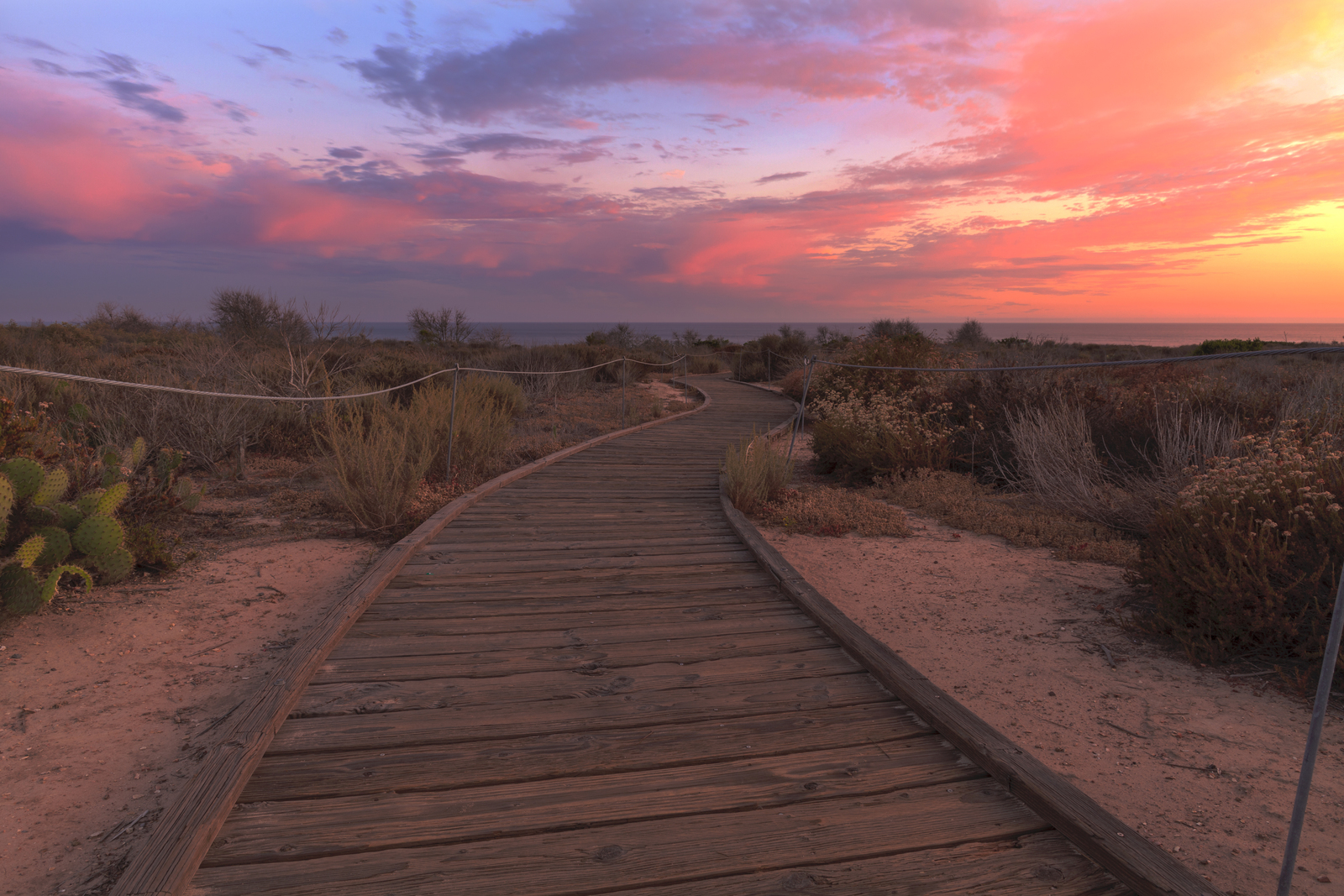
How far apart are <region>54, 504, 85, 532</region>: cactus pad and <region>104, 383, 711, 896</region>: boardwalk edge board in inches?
64.8

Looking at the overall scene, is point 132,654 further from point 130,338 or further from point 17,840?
point 130,338

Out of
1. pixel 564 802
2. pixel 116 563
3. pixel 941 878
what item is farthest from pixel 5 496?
pixel 941 878

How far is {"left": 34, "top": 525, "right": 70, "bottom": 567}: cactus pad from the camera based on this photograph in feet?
12.2

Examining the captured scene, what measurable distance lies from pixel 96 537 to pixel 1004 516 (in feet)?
21.4

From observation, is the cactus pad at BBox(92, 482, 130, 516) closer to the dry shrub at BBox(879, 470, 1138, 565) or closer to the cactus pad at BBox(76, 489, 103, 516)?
the cactus pad at BBox(76, 489, 103, 516)

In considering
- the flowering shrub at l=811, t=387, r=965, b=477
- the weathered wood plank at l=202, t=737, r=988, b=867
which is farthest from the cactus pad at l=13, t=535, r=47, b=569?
the flowering shrub at l=811, t=387, r=965, b=477

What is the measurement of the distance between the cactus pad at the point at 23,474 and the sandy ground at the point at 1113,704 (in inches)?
184

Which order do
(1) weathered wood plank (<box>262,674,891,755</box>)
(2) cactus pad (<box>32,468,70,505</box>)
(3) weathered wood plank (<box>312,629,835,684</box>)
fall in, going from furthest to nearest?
(2) cactus pad (<box>32,468,70,505</box>) → (3) weathered wood plank (<box>312,629,835,684</box>) → (1) weathered wood plank (<box>262,674,891,755</box>)

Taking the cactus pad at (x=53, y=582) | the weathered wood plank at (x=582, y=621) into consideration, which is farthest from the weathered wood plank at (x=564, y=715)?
the cactus pad at (x=53, y=582)

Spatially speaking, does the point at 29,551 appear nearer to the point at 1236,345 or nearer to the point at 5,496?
the point at 5,496

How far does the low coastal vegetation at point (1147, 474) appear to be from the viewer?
3.45m

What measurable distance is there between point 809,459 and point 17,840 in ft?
27.7

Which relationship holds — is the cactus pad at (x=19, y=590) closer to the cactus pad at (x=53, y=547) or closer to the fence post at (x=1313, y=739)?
the cactus pad at (x=53, y=547)

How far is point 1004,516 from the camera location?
612 centimetres
